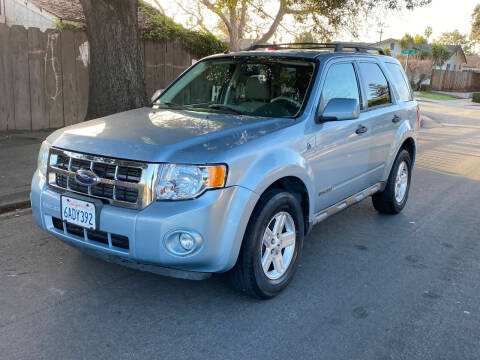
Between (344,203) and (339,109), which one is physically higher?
(339,109)

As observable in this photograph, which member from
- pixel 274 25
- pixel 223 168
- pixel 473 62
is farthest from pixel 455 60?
pixel 223 168

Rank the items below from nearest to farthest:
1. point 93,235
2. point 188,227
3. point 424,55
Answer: point 188,227 → point 93,235 → point 424,55

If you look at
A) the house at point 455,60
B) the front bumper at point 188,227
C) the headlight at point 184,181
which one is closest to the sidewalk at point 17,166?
the front bumper at point 188,227

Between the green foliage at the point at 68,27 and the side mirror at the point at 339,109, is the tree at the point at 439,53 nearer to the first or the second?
the green foliage at the point at 68,27

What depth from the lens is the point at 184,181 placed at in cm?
325

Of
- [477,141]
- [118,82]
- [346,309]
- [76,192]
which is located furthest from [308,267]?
[477,141]

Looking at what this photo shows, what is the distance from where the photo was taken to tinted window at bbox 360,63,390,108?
520cm

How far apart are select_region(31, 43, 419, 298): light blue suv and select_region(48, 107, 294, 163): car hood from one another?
0.4 inches

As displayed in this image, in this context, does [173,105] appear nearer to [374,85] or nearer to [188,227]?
[188,227]

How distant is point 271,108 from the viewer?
438cm

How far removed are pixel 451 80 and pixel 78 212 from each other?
5451cm

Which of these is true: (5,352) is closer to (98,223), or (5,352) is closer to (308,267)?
(98,223)

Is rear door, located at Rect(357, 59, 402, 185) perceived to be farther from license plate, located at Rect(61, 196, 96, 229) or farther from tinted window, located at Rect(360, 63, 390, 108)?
license plate, located at Rect(61, 196, 96, 229)

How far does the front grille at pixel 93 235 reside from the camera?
10.9ft
